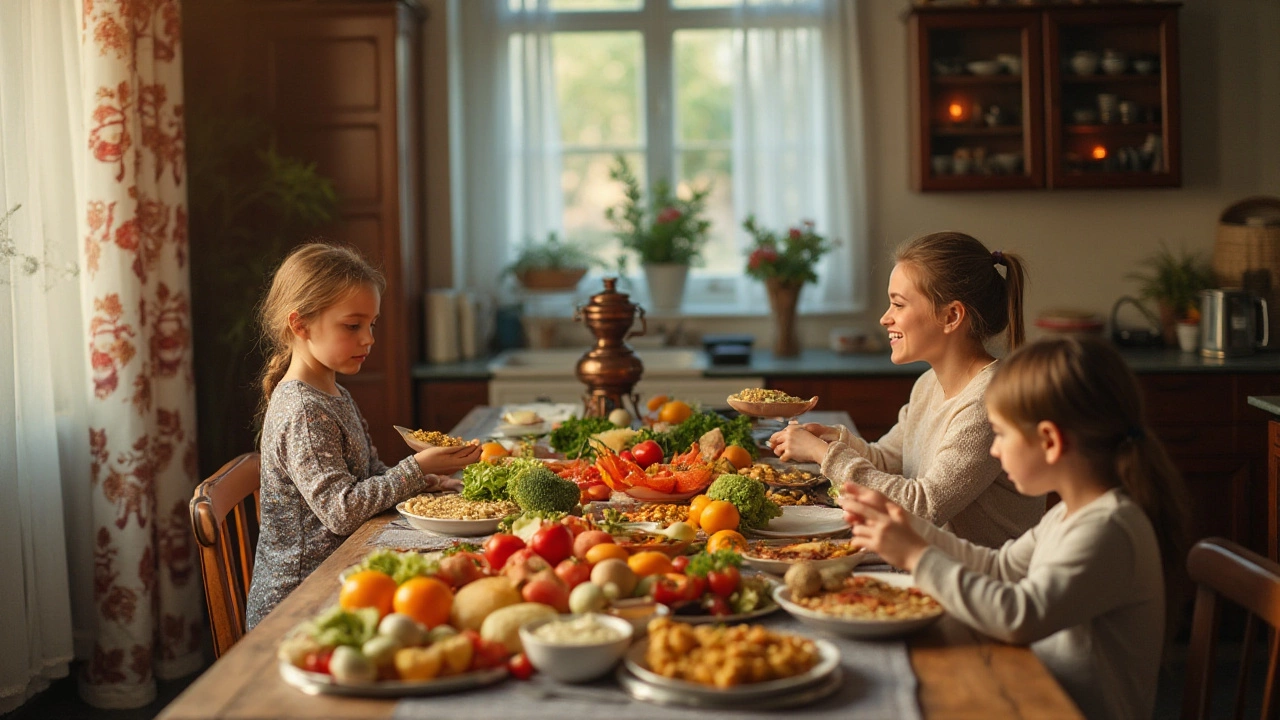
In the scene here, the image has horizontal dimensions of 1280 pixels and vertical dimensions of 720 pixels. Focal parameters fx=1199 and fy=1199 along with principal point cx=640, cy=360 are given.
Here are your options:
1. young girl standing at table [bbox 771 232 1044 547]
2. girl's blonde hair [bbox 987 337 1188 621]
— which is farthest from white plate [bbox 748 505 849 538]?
girl's blonde hair [bbox 987 337 1188 621]

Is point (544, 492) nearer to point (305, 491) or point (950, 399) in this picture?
point (305, 491)

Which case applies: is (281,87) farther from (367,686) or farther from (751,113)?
(367,686)

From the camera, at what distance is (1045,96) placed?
Result: 15.8 feet

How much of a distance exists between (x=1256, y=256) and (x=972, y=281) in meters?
3.03

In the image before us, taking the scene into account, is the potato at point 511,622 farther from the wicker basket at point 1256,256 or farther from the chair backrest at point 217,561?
the wicker basket at point 1256,256

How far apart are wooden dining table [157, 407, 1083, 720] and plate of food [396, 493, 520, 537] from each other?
0.45 meters

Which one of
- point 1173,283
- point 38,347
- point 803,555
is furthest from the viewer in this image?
point 1173,283

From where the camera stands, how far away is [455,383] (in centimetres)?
463

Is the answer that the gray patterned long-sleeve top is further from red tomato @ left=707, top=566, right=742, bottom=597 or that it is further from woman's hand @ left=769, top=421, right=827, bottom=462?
red tomato @ left=707, top=566, right=742, bottom=597

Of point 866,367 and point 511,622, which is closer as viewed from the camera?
point 511,622

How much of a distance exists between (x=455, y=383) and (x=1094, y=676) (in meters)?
3.34

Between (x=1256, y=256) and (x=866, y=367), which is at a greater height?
(x=1256, y=256)

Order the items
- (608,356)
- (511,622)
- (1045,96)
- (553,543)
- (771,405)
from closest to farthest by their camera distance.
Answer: (511,622) → (553,543) → (771,405) → (608,356) → (1045,96)

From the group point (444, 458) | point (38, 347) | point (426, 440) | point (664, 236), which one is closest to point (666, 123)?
point (664, 236)
